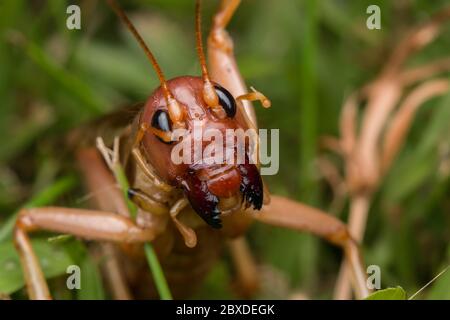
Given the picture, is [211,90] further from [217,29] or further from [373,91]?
[373,91]

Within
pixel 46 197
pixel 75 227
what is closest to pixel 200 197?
pixel 75 227

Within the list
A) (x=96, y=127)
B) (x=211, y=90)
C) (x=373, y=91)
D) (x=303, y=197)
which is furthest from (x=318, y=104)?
(x=211, y=90)

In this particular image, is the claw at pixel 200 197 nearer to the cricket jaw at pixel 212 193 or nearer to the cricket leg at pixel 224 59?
the cricket jaw at pixel 212 193

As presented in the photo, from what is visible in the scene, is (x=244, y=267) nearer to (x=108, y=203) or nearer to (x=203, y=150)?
(x=108, y=203)

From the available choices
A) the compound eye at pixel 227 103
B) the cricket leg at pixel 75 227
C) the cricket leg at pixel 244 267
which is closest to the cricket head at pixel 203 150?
the compound eye at pixel 227 103

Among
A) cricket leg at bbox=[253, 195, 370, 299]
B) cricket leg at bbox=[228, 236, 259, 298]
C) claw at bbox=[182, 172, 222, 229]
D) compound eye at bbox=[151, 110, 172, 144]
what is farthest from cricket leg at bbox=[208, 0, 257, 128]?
cricket leg at bbox=[228, 236, 259, 298]

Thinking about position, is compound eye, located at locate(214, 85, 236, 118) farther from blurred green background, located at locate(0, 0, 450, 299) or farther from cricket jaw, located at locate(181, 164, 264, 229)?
blurred green background, located at locate(0, 0, 450, 299)
